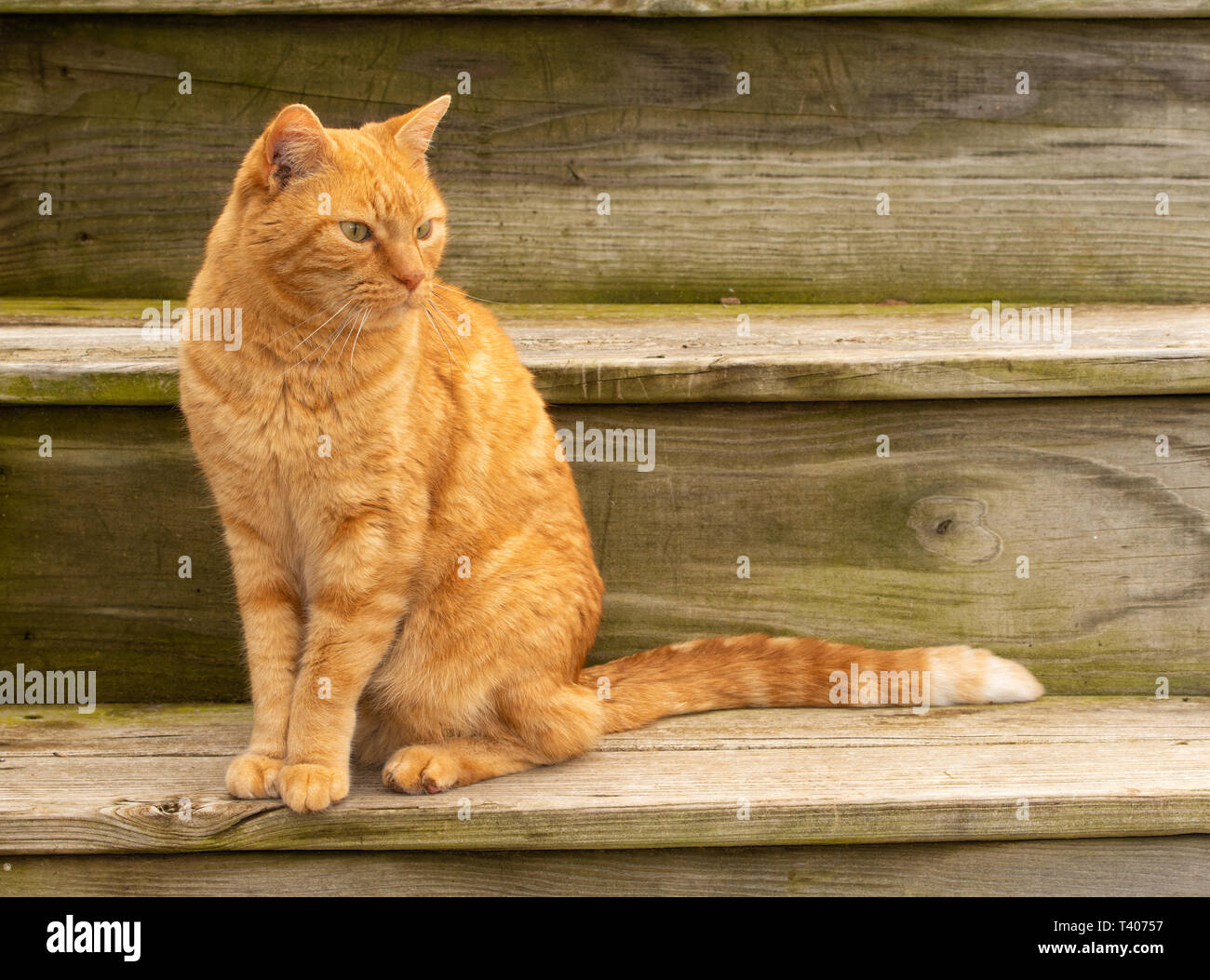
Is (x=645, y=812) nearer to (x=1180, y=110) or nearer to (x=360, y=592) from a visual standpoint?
(x=360, y=592)

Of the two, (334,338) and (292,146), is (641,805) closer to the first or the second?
(334,338)

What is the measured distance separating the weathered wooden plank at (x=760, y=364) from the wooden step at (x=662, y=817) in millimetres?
556

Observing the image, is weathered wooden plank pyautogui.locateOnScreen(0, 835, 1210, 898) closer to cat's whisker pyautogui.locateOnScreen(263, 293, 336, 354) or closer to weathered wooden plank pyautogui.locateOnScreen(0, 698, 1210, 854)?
weathered wooden plank pyautogui.locateOnScreen(0, 698, 1210, 854)

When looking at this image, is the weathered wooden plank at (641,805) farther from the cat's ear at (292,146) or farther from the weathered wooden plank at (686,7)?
the weathered wooden plank at (686,7)

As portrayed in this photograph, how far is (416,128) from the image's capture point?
1671 mm

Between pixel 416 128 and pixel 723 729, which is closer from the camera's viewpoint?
pixel 416 128

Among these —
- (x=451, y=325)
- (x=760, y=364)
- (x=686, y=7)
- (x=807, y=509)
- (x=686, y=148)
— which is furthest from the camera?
(x=686, y=148)

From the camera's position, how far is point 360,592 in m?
1.63

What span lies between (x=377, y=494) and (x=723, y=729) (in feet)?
2.22

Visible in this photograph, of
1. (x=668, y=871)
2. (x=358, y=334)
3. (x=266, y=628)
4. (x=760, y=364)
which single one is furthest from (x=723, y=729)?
(x=358, y=334)

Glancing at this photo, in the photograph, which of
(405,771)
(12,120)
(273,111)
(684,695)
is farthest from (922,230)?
(12,120)

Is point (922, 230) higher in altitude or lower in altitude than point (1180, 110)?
lower

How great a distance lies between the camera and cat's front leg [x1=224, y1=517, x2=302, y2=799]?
5.52 ft

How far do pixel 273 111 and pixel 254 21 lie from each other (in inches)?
6.6
